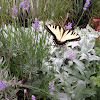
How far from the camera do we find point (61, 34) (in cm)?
150

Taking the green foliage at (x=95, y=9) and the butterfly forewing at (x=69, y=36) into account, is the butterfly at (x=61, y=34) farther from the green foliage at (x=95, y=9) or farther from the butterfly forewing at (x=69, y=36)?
the green foliage at (x=95, y=9)

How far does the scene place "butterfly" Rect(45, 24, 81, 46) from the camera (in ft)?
4.57

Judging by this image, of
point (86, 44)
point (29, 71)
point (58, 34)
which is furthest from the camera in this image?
point (86, 44)

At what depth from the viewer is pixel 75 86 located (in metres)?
1.41

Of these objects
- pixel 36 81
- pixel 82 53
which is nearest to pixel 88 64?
pixel 82 53

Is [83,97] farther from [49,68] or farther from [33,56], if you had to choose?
[33,56]

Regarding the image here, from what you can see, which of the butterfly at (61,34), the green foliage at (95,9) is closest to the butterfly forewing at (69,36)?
the butterfly at (61,34)

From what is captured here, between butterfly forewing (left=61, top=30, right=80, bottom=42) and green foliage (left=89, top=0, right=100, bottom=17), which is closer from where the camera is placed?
butterfly forewing (left=61, top=30, right=80, bottom=42)

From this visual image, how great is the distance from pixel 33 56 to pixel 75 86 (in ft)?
1.68

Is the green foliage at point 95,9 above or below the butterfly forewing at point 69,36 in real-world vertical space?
above

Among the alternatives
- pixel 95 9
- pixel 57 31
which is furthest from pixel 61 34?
pixel 95 9

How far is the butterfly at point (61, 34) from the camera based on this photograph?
4.57 ft

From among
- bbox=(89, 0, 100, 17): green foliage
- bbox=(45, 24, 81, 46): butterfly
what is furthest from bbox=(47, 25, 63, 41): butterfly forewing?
bbox=(89, 0, 100, 17): green foliage

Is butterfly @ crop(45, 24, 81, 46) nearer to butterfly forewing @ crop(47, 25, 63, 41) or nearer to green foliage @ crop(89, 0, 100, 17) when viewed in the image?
butterfly forewing @ crop(47, 25, 63, 41)
